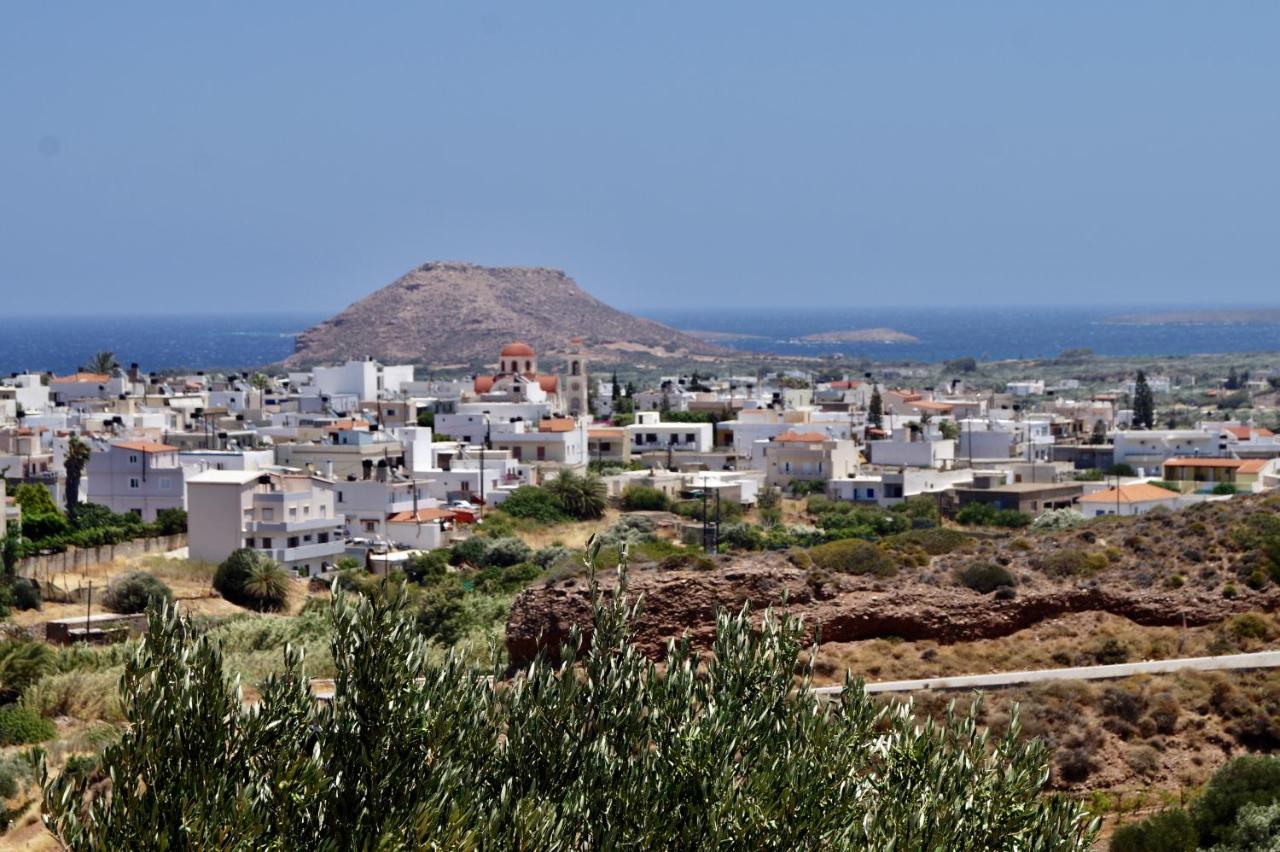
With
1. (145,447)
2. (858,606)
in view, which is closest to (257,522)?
(145,447)

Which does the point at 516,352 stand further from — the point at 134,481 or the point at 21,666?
the point at 21,666

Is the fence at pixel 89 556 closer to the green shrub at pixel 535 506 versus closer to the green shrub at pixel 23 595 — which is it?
the green shrub at pixel 23 595

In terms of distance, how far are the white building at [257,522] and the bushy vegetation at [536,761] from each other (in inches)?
1164

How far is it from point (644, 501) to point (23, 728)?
29991 millimetres

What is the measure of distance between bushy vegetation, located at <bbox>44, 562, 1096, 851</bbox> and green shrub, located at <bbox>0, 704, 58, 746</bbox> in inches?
435

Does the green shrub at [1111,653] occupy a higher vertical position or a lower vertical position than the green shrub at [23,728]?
higher

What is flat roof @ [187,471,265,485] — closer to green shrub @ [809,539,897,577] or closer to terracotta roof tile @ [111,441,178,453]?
terracotta roof tile @ [111,441,178,453]

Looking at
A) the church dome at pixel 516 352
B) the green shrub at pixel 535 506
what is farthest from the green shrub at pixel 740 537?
the church dome at pixel 516 352

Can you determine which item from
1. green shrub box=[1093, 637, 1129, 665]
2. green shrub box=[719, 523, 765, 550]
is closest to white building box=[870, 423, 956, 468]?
green shrub box=[719, 523, 765, 550]

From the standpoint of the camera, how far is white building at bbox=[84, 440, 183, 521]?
1729 inches

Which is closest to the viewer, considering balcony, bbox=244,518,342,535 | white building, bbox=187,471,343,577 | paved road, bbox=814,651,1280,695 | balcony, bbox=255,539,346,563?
paved road, bbox=814,651,1280,695

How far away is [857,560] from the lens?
21.4 m

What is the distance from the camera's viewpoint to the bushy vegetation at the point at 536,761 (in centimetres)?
722

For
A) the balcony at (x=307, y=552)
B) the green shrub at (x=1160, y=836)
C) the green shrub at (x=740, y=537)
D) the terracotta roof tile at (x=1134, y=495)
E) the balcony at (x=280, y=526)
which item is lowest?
the balcony at (x=307, y=552)
